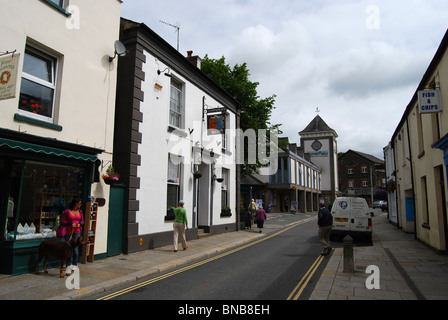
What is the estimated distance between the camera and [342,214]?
14086 millimetres

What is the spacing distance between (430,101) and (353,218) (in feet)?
19.9

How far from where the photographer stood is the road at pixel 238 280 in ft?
19.9

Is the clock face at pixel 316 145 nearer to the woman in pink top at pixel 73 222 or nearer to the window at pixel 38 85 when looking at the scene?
the window at pixel 38 85

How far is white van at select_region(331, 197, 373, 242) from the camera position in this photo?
13703mm

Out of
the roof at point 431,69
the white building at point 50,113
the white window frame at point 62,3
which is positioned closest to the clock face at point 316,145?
the roof at point 431,69

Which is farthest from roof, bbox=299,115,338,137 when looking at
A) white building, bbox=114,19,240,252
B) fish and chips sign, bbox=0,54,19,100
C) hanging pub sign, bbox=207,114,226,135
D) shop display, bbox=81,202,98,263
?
fish and chips sign, bbox=0,54,19,100

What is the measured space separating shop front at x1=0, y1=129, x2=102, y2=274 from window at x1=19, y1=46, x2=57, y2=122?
881mm

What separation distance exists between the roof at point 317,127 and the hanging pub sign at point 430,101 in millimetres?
57775

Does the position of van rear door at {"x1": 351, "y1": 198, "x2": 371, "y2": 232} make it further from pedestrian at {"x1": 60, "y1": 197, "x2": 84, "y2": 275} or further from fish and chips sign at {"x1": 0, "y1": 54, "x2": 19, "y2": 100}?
fish and chips sign at {"x1": 0, "y1": 54, "x2": 19, "y2": 100}

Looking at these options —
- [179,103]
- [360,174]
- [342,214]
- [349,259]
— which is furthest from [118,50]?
[360,174]

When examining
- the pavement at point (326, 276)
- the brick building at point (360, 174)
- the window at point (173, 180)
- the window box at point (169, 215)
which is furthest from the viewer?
the brick building at point (360, 174)

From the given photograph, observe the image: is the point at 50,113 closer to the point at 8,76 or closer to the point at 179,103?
the point at 8,76
